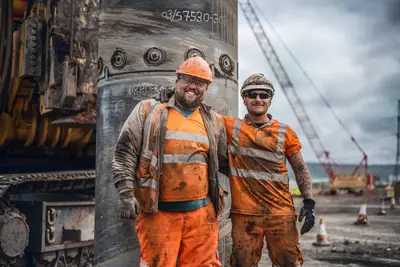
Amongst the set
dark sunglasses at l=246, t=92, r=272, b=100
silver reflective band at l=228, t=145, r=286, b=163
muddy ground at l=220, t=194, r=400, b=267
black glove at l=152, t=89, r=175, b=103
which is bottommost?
muddy ground at l=220, t=194, r=400, b=267

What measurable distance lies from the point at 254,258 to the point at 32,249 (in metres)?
4.24

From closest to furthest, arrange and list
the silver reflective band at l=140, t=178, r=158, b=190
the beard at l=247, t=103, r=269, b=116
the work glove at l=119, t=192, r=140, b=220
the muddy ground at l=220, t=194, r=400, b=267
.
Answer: the work glove at l=119, t=192, r=140, b=220, the silver reflective band at l=140, t=178, r=158, b=190, the beard at l=247, t=103, r=269, b=116, the muddy ground at l=220, t=194, r=400, b=267

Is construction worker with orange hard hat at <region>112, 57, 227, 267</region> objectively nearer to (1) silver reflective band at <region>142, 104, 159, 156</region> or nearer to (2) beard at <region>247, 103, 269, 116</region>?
(1) silver reflective band at <region>142, 104, 159, 156</region>

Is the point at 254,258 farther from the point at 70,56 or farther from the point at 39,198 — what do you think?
the point at 39,198

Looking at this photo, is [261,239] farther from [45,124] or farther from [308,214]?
[45,124]

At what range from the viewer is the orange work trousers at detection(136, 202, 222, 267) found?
12.7 ft

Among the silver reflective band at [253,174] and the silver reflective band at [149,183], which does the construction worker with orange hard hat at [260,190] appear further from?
the silver reflective band at [149,183]

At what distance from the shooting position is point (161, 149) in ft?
12.8

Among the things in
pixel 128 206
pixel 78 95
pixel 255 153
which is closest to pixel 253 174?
pixel 255 153

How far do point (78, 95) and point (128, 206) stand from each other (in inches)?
151

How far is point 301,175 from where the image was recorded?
177 inches

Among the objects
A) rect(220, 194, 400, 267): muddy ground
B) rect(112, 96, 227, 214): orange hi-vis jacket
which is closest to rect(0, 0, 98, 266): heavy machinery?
rect(220, 194, 400, 267): muddy ground

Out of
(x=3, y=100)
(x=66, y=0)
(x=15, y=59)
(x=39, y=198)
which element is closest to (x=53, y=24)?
(x=66, y=0)

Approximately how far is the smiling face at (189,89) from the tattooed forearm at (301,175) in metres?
1.03
